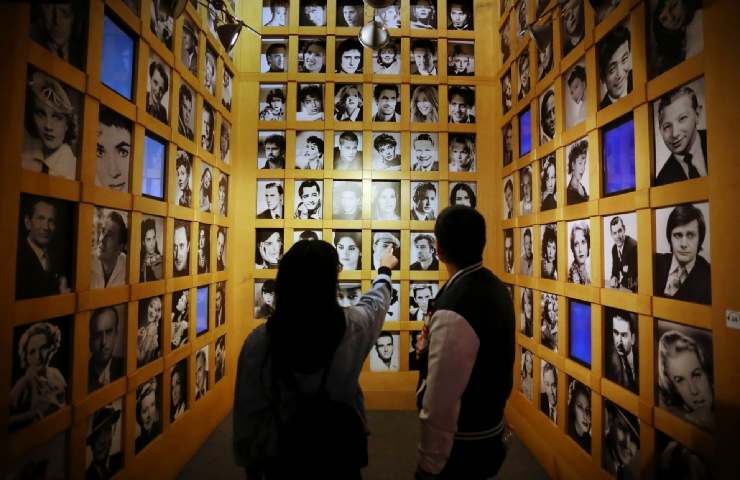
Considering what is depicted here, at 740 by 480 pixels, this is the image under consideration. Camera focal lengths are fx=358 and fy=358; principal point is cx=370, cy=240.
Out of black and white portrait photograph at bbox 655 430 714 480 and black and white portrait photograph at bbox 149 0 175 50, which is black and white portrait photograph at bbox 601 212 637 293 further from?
black and white portrait photograph at bbox 149 0 175 50

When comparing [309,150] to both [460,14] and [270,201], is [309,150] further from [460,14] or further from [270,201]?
[460,14]

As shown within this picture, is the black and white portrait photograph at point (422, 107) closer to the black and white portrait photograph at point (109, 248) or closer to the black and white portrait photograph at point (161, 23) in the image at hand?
the black and white portrait photograph at point (161, 23)

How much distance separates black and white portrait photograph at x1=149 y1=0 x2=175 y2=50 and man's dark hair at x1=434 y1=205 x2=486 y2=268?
64.6 inches

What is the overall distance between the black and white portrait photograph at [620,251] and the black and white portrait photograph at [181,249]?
2.16 metres

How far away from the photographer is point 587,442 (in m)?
1.72

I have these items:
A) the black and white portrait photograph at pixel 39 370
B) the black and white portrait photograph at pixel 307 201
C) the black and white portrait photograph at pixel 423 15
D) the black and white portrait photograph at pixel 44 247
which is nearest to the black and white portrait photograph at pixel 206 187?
the black and white portrait photograph at pixel 307 201

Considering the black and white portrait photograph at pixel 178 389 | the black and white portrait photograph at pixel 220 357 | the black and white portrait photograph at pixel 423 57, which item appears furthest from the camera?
the black and white portrait photograph at pixel 423 57

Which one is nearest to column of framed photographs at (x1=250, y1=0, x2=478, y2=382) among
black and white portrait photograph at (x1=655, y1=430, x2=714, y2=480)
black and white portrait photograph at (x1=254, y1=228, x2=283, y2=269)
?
black and white portrait photograph at (x1=254, y1=228, x2=283, y2=269)

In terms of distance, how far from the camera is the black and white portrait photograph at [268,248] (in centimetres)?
292

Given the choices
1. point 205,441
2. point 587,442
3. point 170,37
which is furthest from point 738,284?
point 205,441

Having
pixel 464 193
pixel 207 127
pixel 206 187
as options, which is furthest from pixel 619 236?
pixel 207 127

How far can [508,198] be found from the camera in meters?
2.75

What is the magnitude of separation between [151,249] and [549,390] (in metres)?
2.31

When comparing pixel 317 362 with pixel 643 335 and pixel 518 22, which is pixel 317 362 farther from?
pixel 518 22
